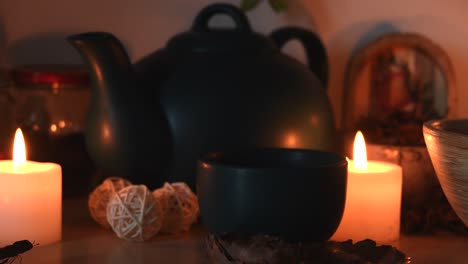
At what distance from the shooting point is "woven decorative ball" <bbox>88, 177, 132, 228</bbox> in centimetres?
78

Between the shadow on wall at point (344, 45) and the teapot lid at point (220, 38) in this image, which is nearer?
the teapot lid at point (220, 38)

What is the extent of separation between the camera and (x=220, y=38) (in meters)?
0.86

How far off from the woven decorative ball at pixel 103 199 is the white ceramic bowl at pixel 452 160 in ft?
1.01

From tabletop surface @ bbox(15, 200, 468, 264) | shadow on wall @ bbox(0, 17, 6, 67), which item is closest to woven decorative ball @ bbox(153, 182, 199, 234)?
tabletop surface @ bbox(15, 200, 468, 264)

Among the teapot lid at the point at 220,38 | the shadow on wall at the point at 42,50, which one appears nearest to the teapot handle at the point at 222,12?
the teapot lid at the point at 220,38

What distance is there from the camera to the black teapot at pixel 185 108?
0.80 metres

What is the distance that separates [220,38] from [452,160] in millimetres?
311

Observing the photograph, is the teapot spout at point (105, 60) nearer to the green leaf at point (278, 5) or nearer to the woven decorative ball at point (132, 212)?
the woven decorative ball at point (132, 212)

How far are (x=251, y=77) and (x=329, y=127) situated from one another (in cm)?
11

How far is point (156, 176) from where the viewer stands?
82 centimetres

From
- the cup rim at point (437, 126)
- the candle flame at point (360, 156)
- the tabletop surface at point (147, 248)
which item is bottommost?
the tabletop surface at point (147, 248)

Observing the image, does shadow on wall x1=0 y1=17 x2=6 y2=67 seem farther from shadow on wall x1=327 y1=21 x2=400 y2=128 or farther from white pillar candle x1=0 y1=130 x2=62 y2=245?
shadow on wall x1=327 y1=21 x2=400 y2=128

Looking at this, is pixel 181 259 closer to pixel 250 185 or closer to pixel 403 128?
pixel 250 185

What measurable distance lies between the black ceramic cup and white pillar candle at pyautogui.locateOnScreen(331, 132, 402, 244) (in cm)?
8
